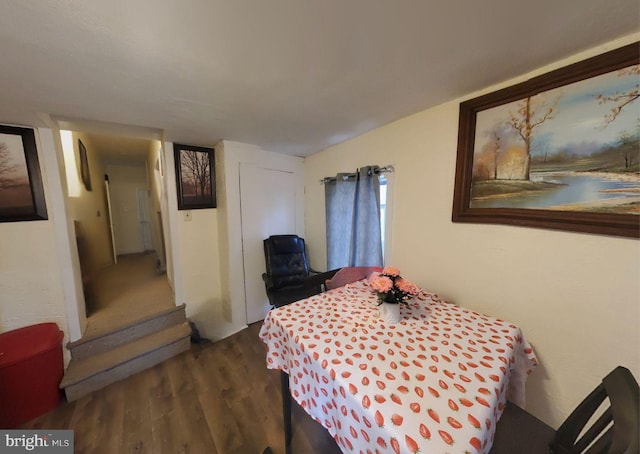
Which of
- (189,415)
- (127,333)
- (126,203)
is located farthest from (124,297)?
(126,203)

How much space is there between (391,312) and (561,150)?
1.15 m

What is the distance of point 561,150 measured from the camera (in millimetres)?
1027

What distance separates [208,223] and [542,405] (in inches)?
119

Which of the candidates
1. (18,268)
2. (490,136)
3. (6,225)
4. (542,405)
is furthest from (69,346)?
(490,136)

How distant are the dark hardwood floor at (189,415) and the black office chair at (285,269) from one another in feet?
2.11

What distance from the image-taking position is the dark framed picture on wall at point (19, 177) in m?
1.51

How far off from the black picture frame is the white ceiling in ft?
6.02

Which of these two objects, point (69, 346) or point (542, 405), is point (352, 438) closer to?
point (542, 405)

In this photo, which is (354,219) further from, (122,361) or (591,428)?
(122,361)

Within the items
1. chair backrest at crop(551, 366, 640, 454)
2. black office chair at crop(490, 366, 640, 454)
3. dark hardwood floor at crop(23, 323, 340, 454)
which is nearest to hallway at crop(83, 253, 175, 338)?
dark hardwood floor at crop(23, 323, 340, 454)

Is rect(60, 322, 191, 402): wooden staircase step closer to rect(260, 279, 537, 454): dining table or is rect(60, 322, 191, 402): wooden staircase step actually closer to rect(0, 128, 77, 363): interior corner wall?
rect(0, 128, 77, 363): interior corner wall

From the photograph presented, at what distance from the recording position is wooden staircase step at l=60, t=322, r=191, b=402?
62.2 inches

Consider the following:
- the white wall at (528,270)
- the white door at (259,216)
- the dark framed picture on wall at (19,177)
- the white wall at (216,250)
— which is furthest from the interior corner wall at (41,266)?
the white wall at (528,270)

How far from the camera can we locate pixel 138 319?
2.04 meters
